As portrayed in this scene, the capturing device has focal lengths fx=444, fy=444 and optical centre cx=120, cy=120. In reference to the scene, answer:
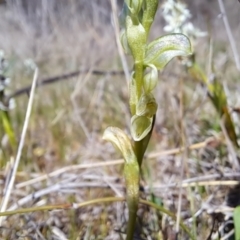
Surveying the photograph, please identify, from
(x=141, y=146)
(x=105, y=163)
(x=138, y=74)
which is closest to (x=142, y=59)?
(x=138, y=74)

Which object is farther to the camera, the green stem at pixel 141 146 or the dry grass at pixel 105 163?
the dry grass at pixel 105 163

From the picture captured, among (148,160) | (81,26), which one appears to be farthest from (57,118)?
(81,26)

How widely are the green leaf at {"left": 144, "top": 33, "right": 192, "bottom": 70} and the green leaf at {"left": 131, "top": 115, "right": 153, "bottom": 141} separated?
10 centimetres

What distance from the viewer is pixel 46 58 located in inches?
146

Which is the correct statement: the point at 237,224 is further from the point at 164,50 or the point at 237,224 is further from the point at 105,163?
the point at 105,163

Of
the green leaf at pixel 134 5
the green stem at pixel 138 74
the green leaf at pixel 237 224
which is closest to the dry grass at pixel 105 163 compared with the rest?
the green leaf at pixel 237 224

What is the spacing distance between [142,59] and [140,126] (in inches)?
4.8

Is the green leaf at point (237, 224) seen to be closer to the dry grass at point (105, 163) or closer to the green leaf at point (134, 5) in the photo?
the dry grass at point (105, 163)

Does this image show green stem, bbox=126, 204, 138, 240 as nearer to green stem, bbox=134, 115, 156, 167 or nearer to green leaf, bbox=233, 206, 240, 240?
green stem, bbox=134, 115, 156, 167

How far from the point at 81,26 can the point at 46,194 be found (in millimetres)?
3583

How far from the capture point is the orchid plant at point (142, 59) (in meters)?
0.79

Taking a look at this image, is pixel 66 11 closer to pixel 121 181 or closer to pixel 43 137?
pixel 43 137

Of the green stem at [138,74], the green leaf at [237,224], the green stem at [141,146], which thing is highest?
the green stem at [138,74]

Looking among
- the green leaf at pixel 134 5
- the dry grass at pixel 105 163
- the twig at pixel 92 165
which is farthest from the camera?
the twig at pixel 92 165
